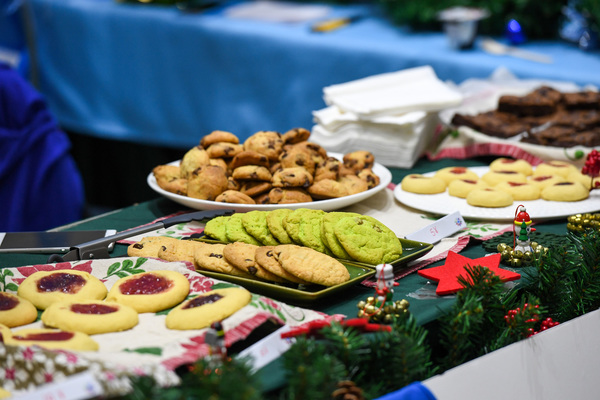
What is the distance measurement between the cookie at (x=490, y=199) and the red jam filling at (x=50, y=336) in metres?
1.07

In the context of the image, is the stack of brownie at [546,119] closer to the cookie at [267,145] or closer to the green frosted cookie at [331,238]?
the cookie at [267,145]

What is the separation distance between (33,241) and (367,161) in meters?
0.89

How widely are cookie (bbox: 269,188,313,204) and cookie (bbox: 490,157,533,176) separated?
623 millimetres

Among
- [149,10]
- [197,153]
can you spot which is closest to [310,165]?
[197,153]

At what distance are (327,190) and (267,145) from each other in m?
0.24

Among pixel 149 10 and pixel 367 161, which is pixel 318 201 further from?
pixel 149 10

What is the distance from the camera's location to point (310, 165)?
6.08ft

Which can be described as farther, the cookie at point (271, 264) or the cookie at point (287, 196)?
the cookie at point (287, 196)

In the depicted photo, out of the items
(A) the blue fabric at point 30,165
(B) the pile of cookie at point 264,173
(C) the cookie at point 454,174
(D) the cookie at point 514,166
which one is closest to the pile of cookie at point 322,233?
(B) the pile of cookie at point 264,173

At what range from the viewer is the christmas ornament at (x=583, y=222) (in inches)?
63.7

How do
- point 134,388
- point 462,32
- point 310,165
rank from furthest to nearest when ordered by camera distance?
1. point 462,32
2. point 310,165
3. point 134,388

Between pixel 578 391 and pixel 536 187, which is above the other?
pixel 536 187

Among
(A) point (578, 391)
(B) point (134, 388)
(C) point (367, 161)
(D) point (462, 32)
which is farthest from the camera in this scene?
(D) point (462, 32)

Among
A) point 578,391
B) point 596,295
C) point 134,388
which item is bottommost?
point 578,391
